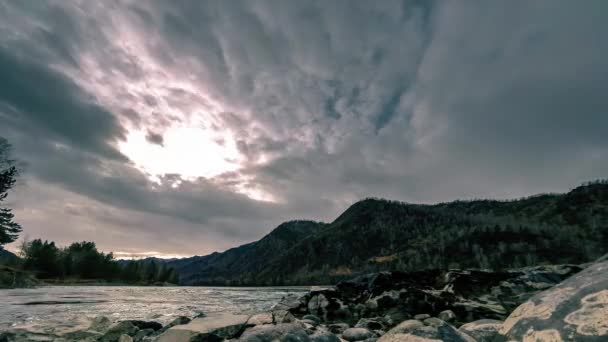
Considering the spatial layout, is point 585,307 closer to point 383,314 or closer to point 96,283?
point 383,314

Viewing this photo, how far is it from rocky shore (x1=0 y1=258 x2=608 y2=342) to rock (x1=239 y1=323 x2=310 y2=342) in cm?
2

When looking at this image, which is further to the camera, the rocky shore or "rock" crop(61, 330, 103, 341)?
"rock" crop(61, 330, 103, 341)

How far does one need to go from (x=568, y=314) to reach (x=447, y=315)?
808cm

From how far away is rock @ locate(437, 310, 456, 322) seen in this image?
11.3 meters

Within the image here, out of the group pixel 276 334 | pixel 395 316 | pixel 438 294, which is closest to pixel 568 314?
pixel 276 334

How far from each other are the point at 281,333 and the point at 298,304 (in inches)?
437

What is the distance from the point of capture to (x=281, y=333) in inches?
226

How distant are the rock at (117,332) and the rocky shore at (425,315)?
33 mm

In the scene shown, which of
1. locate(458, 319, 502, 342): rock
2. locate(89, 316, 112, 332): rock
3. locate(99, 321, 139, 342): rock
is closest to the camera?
locate(458, 319, 502, 342): rock

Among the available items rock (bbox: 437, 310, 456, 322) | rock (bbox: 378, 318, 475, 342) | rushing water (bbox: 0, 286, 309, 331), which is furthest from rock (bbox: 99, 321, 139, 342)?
rock (bbox: 437, 310, 456, 322)

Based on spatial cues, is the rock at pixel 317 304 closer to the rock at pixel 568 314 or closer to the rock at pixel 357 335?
the rock at pixel 357 335

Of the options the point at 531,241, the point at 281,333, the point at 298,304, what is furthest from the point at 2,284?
the point at 531,241

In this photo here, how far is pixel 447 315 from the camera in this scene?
11.5 m

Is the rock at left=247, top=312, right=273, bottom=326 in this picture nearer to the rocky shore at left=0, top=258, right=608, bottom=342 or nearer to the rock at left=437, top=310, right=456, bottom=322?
the rocky shore at left=0, top=258, right=608, bottom=342
